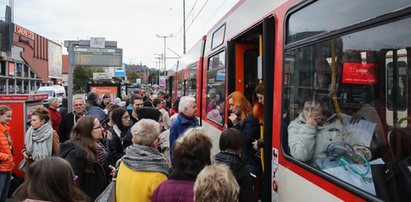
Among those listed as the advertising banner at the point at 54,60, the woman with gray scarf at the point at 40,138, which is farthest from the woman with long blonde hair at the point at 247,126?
the advertising banner at the point at 54,60

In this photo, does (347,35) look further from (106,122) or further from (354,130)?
(106,122)

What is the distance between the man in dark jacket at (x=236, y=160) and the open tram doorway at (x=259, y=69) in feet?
1.80

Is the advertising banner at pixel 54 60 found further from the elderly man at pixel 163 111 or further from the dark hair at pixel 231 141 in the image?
the dark hair at pixel 231 141

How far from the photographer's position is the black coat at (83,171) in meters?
3.67

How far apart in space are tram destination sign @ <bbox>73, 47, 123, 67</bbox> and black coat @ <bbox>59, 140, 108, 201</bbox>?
8.44 m

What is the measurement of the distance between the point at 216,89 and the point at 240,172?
388cm

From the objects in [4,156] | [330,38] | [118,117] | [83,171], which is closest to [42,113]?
[4,156]

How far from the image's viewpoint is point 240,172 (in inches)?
123

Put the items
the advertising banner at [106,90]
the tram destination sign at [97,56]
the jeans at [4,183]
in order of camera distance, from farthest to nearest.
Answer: the advertising banner at [106,90] < the tram destination sign at [97,56] < the jeans at [4,183]

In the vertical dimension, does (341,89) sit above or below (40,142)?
above

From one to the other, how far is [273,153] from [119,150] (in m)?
2.31

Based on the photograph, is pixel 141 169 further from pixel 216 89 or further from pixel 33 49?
pixel 33 49

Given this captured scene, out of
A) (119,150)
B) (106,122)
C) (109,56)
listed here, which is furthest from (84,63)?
(119,150)

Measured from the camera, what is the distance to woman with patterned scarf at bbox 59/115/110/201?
3687mm
